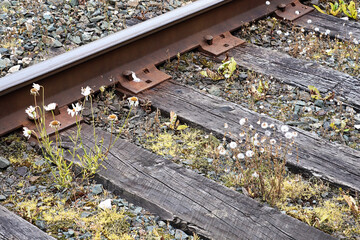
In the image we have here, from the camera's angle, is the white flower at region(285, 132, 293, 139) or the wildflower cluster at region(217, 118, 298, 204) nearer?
the wildflower cluster at region(217, 118, 298, 204)

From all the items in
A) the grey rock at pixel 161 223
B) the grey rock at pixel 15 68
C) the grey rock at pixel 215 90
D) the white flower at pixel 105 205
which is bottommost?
the grey rock at pixel 15 68

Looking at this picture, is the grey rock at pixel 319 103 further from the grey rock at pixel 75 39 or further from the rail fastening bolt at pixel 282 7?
the grey rock at pixel 75 39

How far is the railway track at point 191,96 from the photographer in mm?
3072

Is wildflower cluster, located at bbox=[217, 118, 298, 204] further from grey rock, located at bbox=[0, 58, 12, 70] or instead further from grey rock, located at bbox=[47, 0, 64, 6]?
grey rock, located at bbox=[47, 0, 64, 6]

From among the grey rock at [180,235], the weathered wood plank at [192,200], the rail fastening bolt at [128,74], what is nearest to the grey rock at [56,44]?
the rail fastening bolt at [128,74]

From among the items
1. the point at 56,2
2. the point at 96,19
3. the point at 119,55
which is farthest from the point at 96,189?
the point at 56,2

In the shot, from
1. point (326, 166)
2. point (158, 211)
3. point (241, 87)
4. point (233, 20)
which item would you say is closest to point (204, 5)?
point (233, 20)

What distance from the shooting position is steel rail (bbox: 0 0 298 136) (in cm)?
375

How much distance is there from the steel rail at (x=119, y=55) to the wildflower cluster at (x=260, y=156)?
1.00 m

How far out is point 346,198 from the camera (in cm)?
315

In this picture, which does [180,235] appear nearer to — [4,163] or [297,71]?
[4,163]

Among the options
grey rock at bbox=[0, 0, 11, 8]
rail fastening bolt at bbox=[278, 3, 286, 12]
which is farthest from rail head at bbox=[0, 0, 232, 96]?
grey rock at bbox=[0, 0, 11, 8]

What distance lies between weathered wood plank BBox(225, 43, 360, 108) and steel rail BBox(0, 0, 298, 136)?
41 centimetres

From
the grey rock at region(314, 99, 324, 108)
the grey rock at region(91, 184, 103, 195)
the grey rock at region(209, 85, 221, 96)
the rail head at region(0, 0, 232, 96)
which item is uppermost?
the rail head at region(0, 0, 232, 96)
